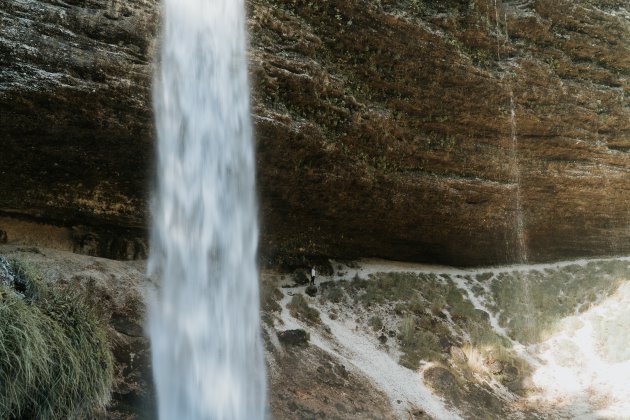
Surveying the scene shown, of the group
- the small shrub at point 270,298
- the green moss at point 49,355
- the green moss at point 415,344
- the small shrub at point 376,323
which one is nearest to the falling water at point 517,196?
the green moss at point 415,344

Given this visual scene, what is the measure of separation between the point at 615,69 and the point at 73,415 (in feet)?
44.3

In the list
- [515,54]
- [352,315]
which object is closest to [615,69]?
[515,54]

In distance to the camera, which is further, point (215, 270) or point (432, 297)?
point (432, 297)

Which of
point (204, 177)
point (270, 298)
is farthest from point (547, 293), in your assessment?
point (204, 177)

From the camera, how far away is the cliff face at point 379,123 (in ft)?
35.4

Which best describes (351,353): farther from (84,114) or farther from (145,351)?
(84,114)

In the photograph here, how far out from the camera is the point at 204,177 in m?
11.9

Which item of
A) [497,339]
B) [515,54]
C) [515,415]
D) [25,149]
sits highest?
[515,54]

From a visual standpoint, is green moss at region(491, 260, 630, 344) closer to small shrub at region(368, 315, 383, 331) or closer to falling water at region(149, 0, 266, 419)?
small shrub at region(368, 315, 383, 331)

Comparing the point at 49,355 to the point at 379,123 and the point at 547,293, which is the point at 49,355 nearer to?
the point at 379,123

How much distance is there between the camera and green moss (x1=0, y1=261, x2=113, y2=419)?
6367mm

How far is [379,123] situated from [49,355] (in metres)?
8.59

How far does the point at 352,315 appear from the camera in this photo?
1397cm

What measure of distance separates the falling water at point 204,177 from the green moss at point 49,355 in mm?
3283
